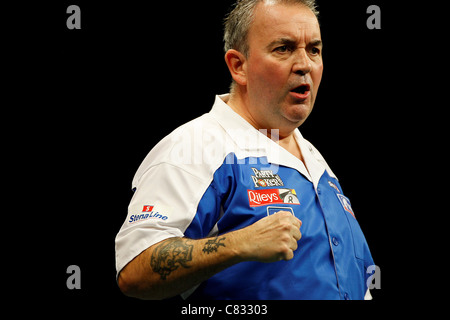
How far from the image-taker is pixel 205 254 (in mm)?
2447

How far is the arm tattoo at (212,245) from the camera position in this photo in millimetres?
2447

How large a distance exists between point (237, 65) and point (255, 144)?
0.50 meters

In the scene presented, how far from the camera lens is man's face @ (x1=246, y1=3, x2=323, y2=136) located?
2.98m

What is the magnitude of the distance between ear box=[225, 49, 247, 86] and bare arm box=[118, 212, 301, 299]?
3.22 ft

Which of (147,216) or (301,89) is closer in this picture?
(147,216)

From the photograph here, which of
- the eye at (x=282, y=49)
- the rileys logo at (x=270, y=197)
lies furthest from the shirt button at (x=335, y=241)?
the eye at (x=282, y=49)

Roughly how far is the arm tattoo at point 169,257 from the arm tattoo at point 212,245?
63 millimetres

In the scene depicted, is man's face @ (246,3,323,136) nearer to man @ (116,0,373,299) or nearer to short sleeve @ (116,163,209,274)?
man @ (116,0,373,299)

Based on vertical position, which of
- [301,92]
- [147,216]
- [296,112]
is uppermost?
[301,92]

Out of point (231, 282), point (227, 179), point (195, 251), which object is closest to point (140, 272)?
point (195, 251)

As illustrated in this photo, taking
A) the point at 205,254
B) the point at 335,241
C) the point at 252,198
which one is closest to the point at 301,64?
the point at 252,198

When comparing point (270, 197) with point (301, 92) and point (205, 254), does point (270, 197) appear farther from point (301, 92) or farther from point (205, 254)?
point (301, 92)

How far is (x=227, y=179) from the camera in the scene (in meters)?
2.74

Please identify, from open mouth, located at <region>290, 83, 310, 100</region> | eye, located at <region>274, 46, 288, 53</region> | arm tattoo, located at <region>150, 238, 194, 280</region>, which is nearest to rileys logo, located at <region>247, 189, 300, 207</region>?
arm tattoo, located at <region>150, 238, 194, 280</region>
